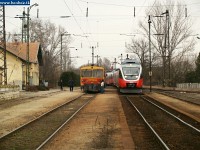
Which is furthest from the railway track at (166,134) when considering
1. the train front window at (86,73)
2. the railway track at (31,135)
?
the train front window at (86,73)

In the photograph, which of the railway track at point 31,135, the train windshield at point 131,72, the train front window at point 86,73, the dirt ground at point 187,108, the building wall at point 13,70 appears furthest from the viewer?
the building wall at point 13,70

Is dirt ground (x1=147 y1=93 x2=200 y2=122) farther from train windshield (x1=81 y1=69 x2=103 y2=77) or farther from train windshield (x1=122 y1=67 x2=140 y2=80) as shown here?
train windshield (x1=81 y1=69 x2=103 y2=77)

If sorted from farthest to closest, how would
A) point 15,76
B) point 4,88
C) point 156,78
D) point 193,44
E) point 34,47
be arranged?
point 156,78
point 193,44
point 34,47
point 15,76
point 4,88

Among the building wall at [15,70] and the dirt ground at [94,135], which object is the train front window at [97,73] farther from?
the dirt ground at [94,135]

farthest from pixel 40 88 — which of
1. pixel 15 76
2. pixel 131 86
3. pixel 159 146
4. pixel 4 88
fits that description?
pixel 159 146

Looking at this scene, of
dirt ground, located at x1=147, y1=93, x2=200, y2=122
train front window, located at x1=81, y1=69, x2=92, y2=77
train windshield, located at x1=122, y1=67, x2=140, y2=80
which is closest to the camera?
dirt ground, located at x1=147, y1=93, x2=200, y2=122

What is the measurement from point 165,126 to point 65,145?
5433 millimetres

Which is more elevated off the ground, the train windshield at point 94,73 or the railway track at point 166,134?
the train windshield at point 94,73

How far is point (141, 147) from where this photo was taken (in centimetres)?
1039

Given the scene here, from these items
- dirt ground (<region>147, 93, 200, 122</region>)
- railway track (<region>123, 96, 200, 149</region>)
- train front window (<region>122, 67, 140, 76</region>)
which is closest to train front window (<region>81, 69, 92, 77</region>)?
train front window (<region>122, 67, 140, 76</region>)

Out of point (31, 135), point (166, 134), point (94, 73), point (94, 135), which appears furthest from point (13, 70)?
point (166, 134)

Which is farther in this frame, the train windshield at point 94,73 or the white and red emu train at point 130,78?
the train windshield at point 94,73

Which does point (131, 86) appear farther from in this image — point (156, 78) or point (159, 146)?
point (156, 78)

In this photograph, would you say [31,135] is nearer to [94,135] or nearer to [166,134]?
[94,135]
